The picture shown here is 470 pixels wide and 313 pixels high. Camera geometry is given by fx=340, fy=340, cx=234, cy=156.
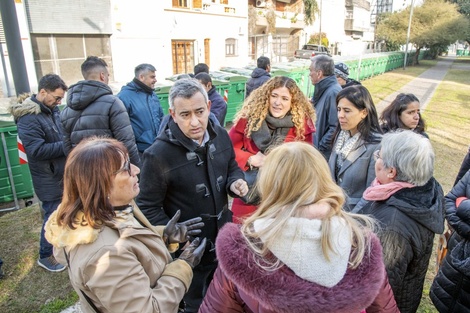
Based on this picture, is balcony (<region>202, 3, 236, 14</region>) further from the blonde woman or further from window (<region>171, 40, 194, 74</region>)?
the blonde woman

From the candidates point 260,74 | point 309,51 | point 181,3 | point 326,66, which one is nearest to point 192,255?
point 326,66

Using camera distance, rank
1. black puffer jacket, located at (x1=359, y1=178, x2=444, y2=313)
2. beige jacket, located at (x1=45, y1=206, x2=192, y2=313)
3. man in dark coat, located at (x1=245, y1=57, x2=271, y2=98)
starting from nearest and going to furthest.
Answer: beige jacket, located at (x1=45, y1=206, x2=192, y2=313)
black puffer jacket, located at (x1=359, y1=178, x2=444, y2=313)
man in dark coat, located at (x1=245, y1=57, x2=271, y2=98)

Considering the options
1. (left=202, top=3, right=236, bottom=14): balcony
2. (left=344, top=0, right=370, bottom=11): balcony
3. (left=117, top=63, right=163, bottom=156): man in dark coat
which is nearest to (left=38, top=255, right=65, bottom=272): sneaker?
(left=117, top=63, right=163, bottom=156): man in dark coat

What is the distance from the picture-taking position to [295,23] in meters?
37.2

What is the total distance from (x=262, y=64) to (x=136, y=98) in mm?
3307

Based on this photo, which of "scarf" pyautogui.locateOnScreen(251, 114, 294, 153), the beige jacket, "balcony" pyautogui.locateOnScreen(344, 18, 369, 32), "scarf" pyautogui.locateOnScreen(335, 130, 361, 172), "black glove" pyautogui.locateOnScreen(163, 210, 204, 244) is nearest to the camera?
the beige jacket

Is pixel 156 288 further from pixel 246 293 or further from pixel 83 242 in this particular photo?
pixel 246 293

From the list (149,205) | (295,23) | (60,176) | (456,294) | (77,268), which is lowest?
(456,294)

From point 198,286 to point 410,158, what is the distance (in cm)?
168

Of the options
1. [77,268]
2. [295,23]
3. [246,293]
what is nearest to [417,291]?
[246,293]

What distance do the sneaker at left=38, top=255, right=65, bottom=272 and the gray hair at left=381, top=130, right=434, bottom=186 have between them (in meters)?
3.25

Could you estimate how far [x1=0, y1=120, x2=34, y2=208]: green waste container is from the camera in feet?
15.7

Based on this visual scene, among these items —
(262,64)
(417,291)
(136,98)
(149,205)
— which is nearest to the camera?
(417,291)

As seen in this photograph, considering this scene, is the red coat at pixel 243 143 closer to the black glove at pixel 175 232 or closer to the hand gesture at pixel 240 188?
the hand gesture at pixel 240 188
